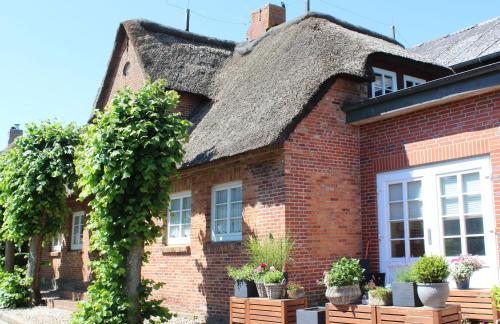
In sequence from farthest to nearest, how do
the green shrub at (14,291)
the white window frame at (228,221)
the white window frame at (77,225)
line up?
the white window frame at (77,225) → the green shrub at (14,291) → the white window frame at (228,221)

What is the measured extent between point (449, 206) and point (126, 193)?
17.4 ft

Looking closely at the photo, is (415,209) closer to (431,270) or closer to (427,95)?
(427,95)

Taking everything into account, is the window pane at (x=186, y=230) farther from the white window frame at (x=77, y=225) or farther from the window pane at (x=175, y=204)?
the white window frame at (x=77, y=225)

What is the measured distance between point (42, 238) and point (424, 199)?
9.73 meters

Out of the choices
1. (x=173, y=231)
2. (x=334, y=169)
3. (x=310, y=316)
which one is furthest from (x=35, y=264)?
(x=310, y=316)

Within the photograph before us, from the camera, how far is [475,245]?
7.68 m

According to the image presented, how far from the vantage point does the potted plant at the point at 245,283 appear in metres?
8.22

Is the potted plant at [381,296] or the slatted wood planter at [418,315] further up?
the potted plant at [381,296]

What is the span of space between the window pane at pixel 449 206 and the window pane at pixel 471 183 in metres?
0.25

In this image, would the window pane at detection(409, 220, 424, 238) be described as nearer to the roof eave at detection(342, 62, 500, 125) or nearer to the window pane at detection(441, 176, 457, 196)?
the window pane at detection(441, 176, 457, 196)

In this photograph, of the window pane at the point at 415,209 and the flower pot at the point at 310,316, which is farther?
the window pane at the point at 415,209

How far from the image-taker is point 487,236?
7512 mm

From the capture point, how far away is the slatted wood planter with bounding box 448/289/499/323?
6.95 m

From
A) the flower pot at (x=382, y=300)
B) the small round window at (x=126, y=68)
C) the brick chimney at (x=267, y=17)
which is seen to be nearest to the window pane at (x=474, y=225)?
the flower pot at (x=382, y=300)
